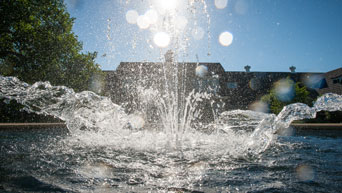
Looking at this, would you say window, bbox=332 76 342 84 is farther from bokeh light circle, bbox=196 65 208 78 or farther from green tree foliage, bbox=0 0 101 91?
green tree foliage, bbox=0 0 101 91

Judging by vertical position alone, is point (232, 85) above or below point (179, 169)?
above

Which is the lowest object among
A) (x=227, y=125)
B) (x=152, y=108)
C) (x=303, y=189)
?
(x=303, y=189)

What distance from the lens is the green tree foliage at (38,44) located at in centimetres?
1100

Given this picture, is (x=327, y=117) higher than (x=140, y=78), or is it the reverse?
(x=140, y=78)

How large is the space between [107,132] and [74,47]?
9.92 metres

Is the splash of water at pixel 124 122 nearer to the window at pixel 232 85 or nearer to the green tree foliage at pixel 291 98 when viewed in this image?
the green tree foliage at pixel 291 98

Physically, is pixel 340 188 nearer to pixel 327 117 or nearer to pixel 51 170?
pixel 51 170

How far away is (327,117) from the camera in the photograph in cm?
1415

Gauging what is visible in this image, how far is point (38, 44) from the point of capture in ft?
37.6

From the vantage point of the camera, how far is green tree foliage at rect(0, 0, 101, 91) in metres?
11.0

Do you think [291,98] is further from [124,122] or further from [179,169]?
[179,169]

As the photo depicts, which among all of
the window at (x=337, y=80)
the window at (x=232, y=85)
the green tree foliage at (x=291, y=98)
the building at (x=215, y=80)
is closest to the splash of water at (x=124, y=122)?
the green tree foliage at (x=291, y=98)

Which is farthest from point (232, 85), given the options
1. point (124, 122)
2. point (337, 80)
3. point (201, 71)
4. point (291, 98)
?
point (124, 122)

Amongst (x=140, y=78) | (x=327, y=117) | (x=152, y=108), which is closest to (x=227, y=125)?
(x=327, y=117)
